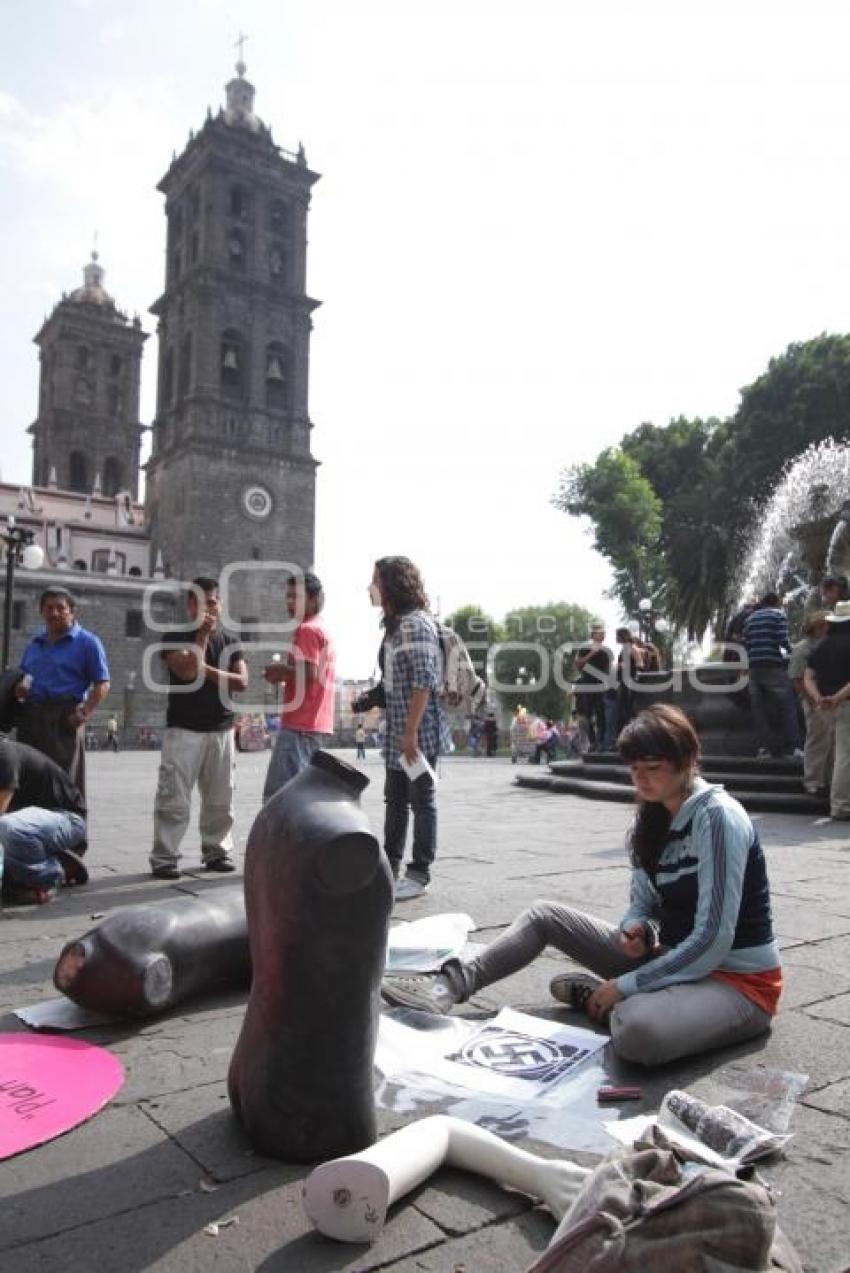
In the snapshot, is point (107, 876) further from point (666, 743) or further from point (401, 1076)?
point (666, 743)

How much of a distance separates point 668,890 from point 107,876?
3763mm

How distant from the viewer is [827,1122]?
2.20 m

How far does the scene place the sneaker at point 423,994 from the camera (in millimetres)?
2865

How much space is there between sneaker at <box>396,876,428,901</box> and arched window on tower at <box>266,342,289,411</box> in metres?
48.4

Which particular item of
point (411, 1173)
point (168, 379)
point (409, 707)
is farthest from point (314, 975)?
point (168, 379)

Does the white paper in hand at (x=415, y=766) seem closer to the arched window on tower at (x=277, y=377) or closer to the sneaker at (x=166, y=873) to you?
the sneaker at (x=166, y=873)

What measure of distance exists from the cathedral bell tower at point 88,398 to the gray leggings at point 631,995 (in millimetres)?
62703

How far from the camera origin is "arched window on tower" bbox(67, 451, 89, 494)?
6209 cm

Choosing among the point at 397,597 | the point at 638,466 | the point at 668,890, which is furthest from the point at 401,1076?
the point at 638,466

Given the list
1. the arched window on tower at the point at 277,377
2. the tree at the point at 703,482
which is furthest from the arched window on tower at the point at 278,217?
the tree at the point at 703,482

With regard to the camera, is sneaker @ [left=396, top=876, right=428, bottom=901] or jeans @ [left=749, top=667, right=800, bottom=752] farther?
jeans @ [left=749, top=667, right=800, bottom=752]

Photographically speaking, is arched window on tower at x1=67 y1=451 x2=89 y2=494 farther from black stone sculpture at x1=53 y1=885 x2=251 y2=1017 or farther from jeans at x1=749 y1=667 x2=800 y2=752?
black stone sculpture at x1=53 y1=885 x2=251 y2=1017

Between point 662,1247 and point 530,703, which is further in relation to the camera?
point 530,703

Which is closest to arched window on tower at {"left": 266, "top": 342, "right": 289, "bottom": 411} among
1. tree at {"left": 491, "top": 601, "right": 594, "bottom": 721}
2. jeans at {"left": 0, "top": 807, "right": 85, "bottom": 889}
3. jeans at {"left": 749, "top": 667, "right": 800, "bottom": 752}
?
tree at {"left": 491, "top": 601, "right": 594, "bottom": 721}
